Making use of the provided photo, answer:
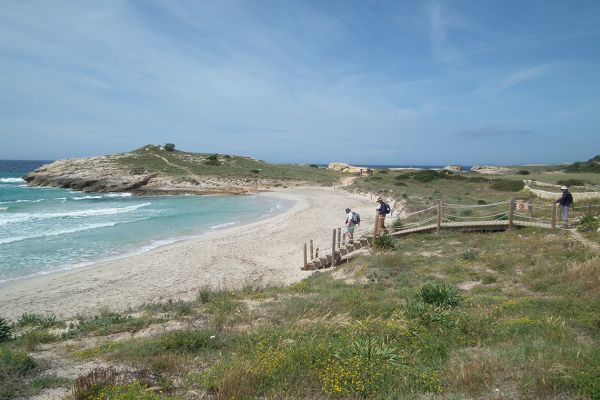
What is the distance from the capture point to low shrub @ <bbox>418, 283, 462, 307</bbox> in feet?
25.6

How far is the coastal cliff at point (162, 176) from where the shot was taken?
55094mm

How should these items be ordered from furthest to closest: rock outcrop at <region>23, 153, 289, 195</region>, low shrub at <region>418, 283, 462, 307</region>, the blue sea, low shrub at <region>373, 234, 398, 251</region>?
1. rock outcrop at <region>23, 153, 289, 195</region>
2. the blue sea
3. low shrub at <region>373, 234, 398, 251</region>
4. low shrub at <region>418, 283, 462, 307</region>

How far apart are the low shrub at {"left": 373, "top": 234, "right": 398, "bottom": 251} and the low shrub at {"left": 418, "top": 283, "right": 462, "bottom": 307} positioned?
24.6 ft

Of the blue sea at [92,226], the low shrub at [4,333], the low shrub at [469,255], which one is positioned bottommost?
the blue sea at [92,226]

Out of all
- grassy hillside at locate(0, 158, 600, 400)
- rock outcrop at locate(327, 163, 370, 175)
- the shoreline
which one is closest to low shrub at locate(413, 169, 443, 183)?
rock outcrop at locate(327, 163, 370, 175)

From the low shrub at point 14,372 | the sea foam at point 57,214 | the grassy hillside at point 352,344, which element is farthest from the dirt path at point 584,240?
the sea foam at point 57,214

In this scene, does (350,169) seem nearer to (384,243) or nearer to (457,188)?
(457,188)

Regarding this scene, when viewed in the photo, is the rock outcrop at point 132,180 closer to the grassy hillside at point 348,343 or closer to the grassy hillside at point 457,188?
the grassy hillside at point 457,188

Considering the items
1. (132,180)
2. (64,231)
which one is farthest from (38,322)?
(132,180)

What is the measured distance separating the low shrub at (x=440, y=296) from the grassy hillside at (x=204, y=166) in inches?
2166

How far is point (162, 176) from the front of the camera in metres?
57.7

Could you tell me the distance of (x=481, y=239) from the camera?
15.6 m

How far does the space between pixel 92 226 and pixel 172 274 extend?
13707 mm

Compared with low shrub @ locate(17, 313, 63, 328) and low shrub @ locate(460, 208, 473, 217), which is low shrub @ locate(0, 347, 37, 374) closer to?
low shrub @ locate(17, 313, 63, 328)
